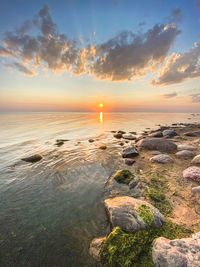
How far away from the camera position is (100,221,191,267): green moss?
229 cm

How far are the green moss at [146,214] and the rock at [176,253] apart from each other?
0.52 m

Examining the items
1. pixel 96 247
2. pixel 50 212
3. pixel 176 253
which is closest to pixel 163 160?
pixel 176 253

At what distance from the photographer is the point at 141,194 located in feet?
14.7

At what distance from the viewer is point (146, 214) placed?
3.06 meters

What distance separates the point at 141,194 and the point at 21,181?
5505 millimetres

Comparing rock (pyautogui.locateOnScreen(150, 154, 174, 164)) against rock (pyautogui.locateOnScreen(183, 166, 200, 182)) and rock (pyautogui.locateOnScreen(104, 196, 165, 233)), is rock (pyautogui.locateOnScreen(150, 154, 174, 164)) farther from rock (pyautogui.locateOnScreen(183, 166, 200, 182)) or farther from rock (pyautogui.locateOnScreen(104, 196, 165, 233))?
rock (pyautogui.locateOnScreen(104, 196, 165, 233))

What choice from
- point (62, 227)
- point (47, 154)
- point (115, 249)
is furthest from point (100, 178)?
point (47, 154)

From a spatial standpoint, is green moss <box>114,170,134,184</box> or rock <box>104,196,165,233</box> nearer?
rock <box>104,196,165,233</box>

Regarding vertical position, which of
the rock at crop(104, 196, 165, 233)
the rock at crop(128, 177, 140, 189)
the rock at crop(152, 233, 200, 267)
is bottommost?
the rock at crop(128, 177, 140, 189)

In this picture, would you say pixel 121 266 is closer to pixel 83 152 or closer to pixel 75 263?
pixel 75 263

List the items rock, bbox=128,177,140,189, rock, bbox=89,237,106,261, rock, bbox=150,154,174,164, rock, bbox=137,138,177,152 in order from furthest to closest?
1. rock, bbox=137,138,177,152
2. rock, bbox=150,154,174,164
3. rock, bbox=128,177,140,189
4. rock, bbox=89,237,106,261

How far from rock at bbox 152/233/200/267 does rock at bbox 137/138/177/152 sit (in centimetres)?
783

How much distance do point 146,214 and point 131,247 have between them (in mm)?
881

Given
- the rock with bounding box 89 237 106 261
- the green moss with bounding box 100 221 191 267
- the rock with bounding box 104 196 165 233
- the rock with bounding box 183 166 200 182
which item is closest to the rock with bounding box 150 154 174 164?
the rock with bounding box 183 166 200 182
